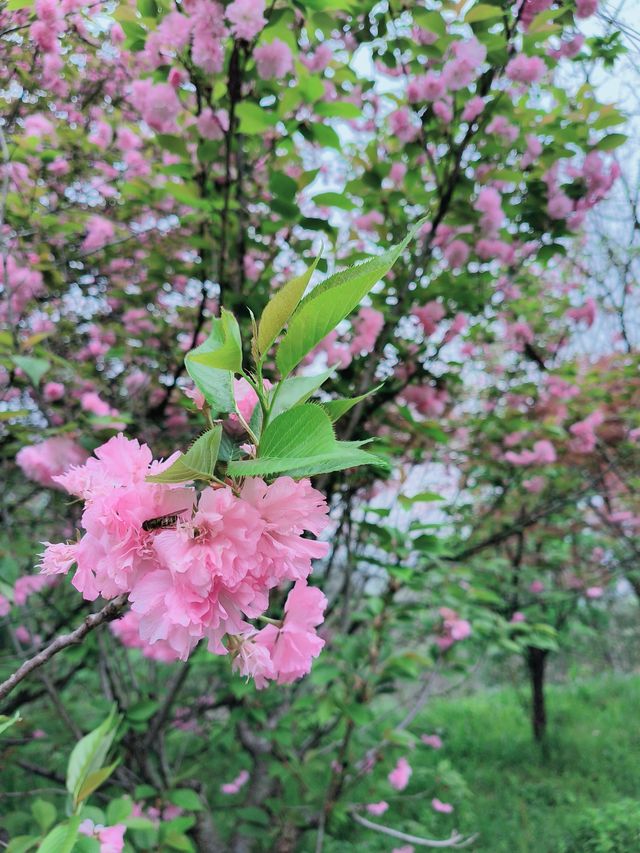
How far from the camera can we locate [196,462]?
41 centimetres

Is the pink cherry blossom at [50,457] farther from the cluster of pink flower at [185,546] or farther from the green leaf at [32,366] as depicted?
the cluster of pink flower at [185,546]

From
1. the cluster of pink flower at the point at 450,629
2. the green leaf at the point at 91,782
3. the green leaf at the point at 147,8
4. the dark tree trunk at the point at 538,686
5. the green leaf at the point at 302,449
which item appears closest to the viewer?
the green leaf at the point at 302,449

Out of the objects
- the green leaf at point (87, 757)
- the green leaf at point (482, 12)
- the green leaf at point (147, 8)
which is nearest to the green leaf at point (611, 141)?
the green leaf at point (482, 12)

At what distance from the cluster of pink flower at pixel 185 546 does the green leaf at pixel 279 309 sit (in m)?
0.11

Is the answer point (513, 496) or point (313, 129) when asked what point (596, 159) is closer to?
point (313, 129)

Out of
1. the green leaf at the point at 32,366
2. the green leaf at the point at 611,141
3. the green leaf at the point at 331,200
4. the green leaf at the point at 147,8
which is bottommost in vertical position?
the green leaf at the point at 32,366

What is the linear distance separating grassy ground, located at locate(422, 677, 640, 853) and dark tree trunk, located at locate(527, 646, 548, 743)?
0.10m

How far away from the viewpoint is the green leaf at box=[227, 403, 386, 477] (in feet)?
1.18

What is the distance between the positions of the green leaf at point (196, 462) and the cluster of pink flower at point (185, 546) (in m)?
0.02

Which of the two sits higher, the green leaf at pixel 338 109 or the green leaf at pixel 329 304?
the green leaf at pixel 338 109

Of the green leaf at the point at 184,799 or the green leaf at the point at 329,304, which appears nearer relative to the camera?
the green leaf at the point at 329,304

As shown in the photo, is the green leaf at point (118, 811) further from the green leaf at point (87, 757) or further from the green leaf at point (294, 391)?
the green leaf at point (294, 391)

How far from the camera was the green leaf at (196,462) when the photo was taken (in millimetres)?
402

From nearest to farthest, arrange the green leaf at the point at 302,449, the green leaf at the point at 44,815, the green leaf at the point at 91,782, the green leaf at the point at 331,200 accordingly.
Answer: the green leaf at the point at 302,449, the green leaf at the point at 91,782, the green leaf at the point at 44,815, the green leaf at the point at 331,200
